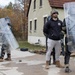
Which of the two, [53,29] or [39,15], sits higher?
[39,15]

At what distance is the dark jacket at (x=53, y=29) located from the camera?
842 cm

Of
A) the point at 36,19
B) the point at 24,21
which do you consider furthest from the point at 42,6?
the point at 24,21

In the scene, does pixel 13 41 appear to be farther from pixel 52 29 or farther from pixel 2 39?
pixel 52 29

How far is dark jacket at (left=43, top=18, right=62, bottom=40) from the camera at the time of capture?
27.6 feet

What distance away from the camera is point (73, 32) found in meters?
7.96

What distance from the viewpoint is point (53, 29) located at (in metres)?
8.45

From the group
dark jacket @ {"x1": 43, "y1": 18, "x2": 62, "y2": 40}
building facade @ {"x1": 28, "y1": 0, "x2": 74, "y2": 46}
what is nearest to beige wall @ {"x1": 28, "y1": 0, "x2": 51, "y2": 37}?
building facade @ {"x1": 28, "y1": 0, "x2": 74, "y2": 46}

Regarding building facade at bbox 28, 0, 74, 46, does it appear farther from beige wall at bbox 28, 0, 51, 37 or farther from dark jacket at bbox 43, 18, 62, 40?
dark jacket at bbox 43, 18, 62, 40

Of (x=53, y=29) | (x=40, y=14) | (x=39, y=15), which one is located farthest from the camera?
(x=39, y=15)

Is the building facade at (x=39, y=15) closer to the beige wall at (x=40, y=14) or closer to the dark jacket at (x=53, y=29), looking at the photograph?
the beige wall at (x=40, y=14)

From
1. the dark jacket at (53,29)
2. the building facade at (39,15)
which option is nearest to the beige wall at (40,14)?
the building facade at (39,15)

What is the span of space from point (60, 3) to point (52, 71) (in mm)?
12915

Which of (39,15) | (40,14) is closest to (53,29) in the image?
(40,14)

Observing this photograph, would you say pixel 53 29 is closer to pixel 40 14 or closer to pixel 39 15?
pixel 40 14
